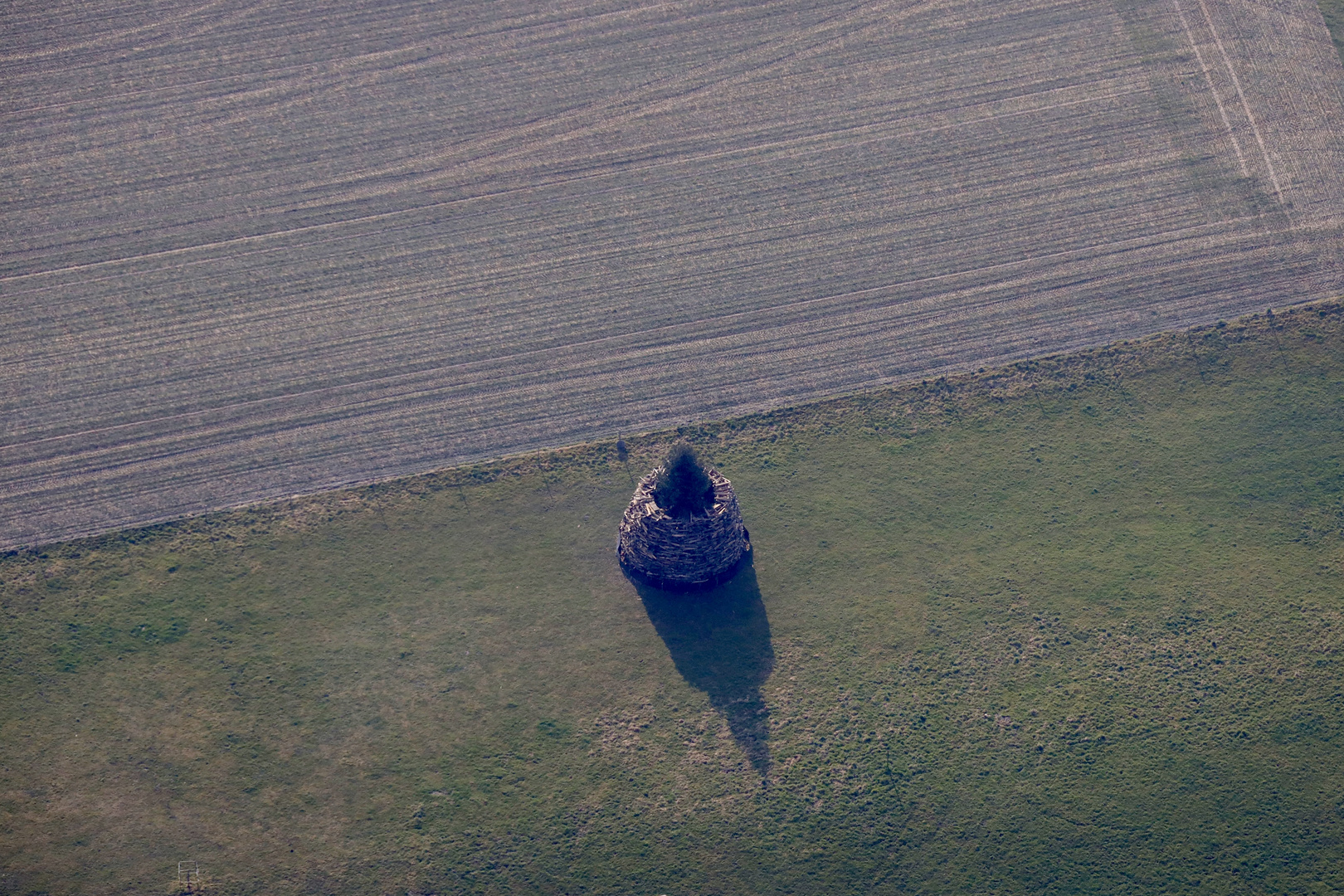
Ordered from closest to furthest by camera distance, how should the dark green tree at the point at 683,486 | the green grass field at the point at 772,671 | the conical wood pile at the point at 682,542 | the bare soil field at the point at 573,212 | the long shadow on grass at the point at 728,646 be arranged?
the green grass field at the point at 772,671, the dark green tree at the point at 683,486, the long shadow on grass at the point at 728,646, the conical wood pile at the point at 682,542, the bare soil field at the point at 573,212

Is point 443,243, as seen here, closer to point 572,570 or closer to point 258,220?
point 258,220

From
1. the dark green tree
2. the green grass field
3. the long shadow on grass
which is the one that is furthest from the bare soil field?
the long shadow on grass

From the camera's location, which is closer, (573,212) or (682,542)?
(682,542)

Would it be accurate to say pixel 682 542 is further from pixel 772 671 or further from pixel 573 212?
pixel 573 212

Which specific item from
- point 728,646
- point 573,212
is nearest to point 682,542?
point 728,646

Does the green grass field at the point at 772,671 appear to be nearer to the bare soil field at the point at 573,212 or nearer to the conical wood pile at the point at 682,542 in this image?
the conical wood pile at the point at 682,542

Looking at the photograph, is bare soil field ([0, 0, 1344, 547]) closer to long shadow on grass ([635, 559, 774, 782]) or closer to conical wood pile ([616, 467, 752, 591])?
conical wood pile ([616, 467, 752, 591])

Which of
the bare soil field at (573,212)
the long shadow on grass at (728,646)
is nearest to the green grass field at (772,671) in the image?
the long shadow on grass at (728,646)
